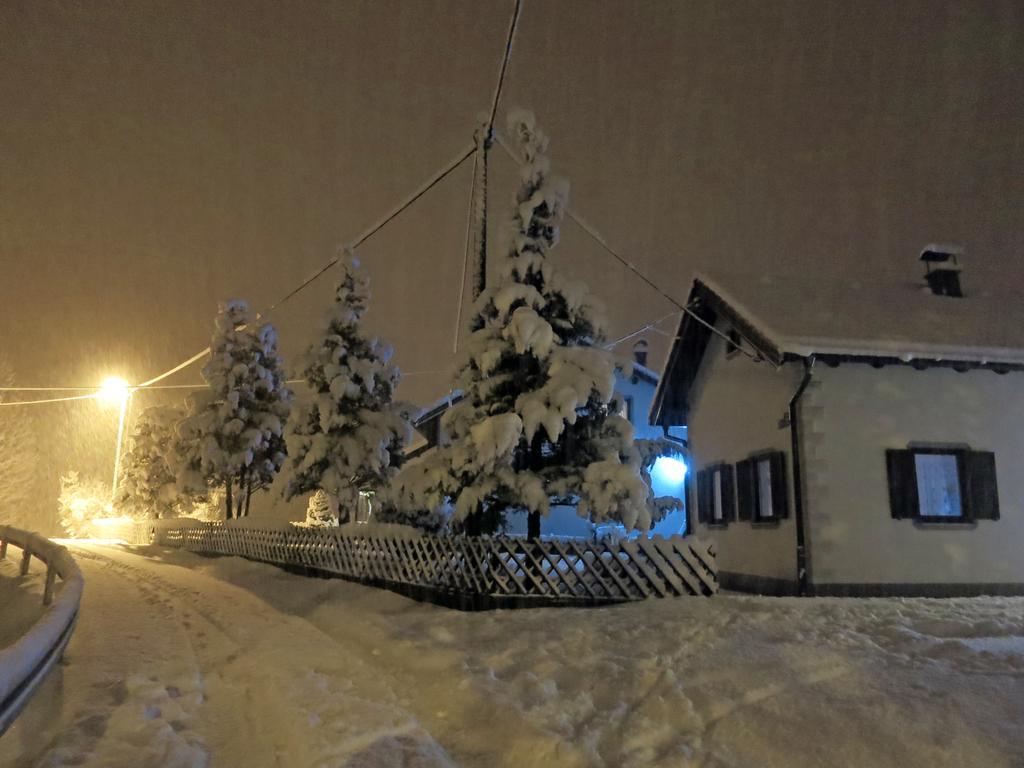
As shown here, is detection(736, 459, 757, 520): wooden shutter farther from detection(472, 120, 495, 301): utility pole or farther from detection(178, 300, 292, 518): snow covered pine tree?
detection(178, 300, 292, 518): snow covered pine tree

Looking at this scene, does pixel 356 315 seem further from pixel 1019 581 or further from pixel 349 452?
pixel 1019 581

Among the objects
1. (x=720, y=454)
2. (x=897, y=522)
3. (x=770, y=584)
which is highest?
(x=720, y=454)

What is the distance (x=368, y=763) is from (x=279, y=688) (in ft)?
6.35

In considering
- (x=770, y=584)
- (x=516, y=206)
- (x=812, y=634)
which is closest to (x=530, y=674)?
(x=812, y=634)

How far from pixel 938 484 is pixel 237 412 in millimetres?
23183

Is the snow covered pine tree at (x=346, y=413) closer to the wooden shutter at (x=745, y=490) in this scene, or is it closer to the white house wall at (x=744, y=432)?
the white house wall at (x=744, y=432)

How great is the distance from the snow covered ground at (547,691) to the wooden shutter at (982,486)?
4.12 m

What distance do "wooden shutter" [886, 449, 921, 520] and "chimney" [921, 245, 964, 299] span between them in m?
7.06

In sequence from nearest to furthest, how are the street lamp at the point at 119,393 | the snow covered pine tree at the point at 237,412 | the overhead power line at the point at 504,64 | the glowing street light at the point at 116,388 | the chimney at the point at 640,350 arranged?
the overhead power line at the point at 504,64
the snow covered pine tree at the point at 237,412
the chimney at the point at 640,350
the street lamp at the point at 119,393
the glowing street light at the point at 116,388

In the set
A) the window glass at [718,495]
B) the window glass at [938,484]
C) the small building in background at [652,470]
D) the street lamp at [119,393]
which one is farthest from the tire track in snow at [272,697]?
the street lamp at [119,393]

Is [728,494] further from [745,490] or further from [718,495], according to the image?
[745,490]

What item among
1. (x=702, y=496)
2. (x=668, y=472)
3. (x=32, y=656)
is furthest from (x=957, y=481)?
(x=668, y=472)

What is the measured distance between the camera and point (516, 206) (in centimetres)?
1218

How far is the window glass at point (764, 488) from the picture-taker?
14977 mm
